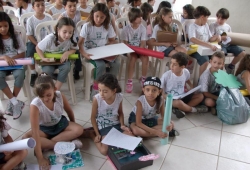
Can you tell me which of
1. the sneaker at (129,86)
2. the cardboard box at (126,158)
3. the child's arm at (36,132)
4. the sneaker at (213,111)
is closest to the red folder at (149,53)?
the sneaker at (129,86)

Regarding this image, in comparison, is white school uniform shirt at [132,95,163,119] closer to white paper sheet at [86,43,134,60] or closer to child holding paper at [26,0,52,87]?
white paper sheet at [86,43,134,60]

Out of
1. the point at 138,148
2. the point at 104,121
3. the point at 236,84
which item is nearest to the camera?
the point at 138,148

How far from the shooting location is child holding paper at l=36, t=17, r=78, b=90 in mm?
1953

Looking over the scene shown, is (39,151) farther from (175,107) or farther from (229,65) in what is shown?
(229,65)

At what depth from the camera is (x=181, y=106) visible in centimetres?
208

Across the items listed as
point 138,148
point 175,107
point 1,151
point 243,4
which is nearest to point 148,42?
point 175,107

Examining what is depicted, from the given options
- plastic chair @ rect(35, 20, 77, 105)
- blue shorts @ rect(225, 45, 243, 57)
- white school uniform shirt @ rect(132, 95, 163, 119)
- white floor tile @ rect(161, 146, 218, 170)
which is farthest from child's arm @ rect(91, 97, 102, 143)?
blue shorts @ rect(225, 45, 243, 57)

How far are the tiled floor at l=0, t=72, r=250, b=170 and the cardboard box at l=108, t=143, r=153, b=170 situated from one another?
0.06m

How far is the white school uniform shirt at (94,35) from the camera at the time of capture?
7.29ft

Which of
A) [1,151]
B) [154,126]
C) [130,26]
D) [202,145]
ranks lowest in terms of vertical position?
[202,145]

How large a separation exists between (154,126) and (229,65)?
1718 mm

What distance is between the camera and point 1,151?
1.23 meters

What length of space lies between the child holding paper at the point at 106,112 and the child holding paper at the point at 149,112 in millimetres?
113

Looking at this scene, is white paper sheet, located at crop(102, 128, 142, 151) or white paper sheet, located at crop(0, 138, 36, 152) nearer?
white paper sheet, located at crop(0, 138, 36, 152)
